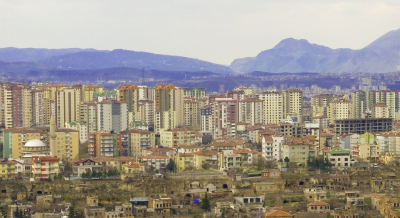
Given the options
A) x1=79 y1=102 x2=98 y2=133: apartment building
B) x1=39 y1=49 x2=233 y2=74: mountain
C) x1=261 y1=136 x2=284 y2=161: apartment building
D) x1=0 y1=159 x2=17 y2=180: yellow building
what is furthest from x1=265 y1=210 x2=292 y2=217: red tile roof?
x1=39 y1=49 x2=233 y2=74: mountain

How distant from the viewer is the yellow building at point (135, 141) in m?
33.8

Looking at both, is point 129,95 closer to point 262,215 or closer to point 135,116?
point 135,116

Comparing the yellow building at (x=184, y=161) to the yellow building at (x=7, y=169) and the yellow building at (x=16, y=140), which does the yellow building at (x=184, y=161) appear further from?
the yellow building at (x=16, y=140)

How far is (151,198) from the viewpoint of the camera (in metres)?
24.5

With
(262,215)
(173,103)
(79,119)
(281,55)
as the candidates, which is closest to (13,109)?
(79,119)

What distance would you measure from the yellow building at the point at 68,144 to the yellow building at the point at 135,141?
1.69 m

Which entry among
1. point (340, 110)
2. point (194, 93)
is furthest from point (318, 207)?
point (194, 93)

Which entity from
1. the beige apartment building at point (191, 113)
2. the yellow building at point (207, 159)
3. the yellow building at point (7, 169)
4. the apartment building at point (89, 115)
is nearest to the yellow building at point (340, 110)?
the beige apartment building at point (191, 113)

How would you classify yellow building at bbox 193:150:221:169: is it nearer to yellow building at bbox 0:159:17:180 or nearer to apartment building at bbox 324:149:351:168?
apartment building at bbox 324:149:351:168

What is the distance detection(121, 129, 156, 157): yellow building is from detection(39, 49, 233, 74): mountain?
127520 mm

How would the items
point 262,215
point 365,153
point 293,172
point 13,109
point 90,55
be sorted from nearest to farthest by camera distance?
1. point 262,215
2. point 293,172
3. point 365,153
4. point 13,109
5. point 90,55

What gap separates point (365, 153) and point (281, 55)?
548 feet

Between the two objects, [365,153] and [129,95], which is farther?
[129,95]

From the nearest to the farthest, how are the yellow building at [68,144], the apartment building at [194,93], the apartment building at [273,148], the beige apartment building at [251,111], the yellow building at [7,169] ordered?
1. the yellow building at [7,169]
2. the apartment building at [273,148]
3. the yellow building at [68,144]
4. the beige apartment building at [251,111]
5. the apartment building at [194,93]
